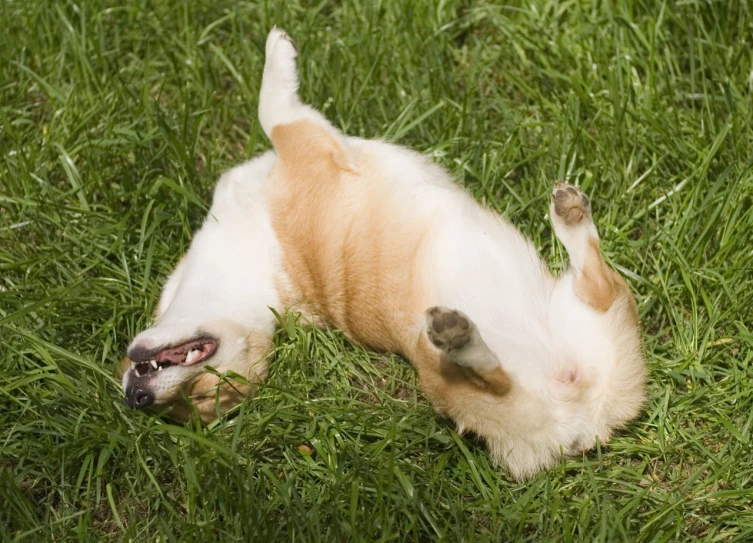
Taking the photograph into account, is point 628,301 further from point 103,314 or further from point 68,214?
point 68,214

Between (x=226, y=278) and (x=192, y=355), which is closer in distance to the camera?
(x=192, y=355)

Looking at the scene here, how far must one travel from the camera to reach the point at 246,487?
11.5 feet

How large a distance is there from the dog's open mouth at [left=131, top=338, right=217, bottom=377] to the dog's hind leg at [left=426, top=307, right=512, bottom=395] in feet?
3.66

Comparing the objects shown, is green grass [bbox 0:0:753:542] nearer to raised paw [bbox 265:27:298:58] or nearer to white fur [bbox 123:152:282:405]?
white fur [bbox 123:152:282:405]

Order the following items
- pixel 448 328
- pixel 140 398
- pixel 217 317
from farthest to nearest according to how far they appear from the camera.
→ 1. pixel 217 317
2. pixel 140 398
3. pixel 448 328

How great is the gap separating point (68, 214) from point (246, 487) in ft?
6.34

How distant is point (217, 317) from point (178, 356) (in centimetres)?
26

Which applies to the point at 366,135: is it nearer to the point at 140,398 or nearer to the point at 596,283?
the point at 596,283

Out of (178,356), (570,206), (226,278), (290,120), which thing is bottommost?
(178,356)

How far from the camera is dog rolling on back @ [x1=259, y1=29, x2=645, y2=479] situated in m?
3.48

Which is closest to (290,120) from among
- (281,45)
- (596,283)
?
(281,45)

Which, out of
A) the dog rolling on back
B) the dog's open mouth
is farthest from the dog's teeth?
the dog rolling on back

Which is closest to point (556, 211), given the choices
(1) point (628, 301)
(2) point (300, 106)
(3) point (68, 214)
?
(1) point (628, 301)

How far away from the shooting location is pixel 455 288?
373 cm
